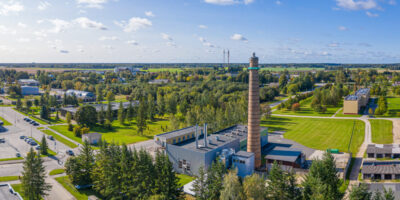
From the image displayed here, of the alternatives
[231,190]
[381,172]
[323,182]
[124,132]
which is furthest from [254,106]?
[124,132]

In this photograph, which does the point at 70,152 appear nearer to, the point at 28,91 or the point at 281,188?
the point at 281,188

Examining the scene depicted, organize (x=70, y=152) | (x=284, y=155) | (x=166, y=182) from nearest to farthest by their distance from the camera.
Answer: (x=166, y=182) < (x=284, y=155) < (x=70, y=152)

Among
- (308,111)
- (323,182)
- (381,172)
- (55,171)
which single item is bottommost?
(55,171)

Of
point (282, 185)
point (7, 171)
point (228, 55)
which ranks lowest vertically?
point (7, 171)

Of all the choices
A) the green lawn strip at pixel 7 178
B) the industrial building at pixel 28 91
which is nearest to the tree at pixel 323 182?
the green lawn strip at pixel 7 178

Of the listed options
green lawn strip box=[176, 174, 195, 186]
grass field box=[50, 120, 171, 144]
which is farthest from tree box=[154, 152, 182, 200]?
grass field box=[50, 120, 171, 144]

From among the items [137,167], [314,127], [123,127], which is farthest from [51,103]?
[314,127]

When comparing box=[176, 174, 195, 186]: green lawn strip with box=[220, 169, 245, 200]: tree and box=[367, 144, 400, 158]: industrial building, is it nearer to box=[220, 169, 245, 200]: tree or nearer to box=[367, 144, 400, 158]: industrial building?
box=[220, 169, 245, 200]: tree

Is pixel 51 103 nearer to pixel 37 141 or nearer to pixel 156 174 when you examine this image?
pixel 37 141
